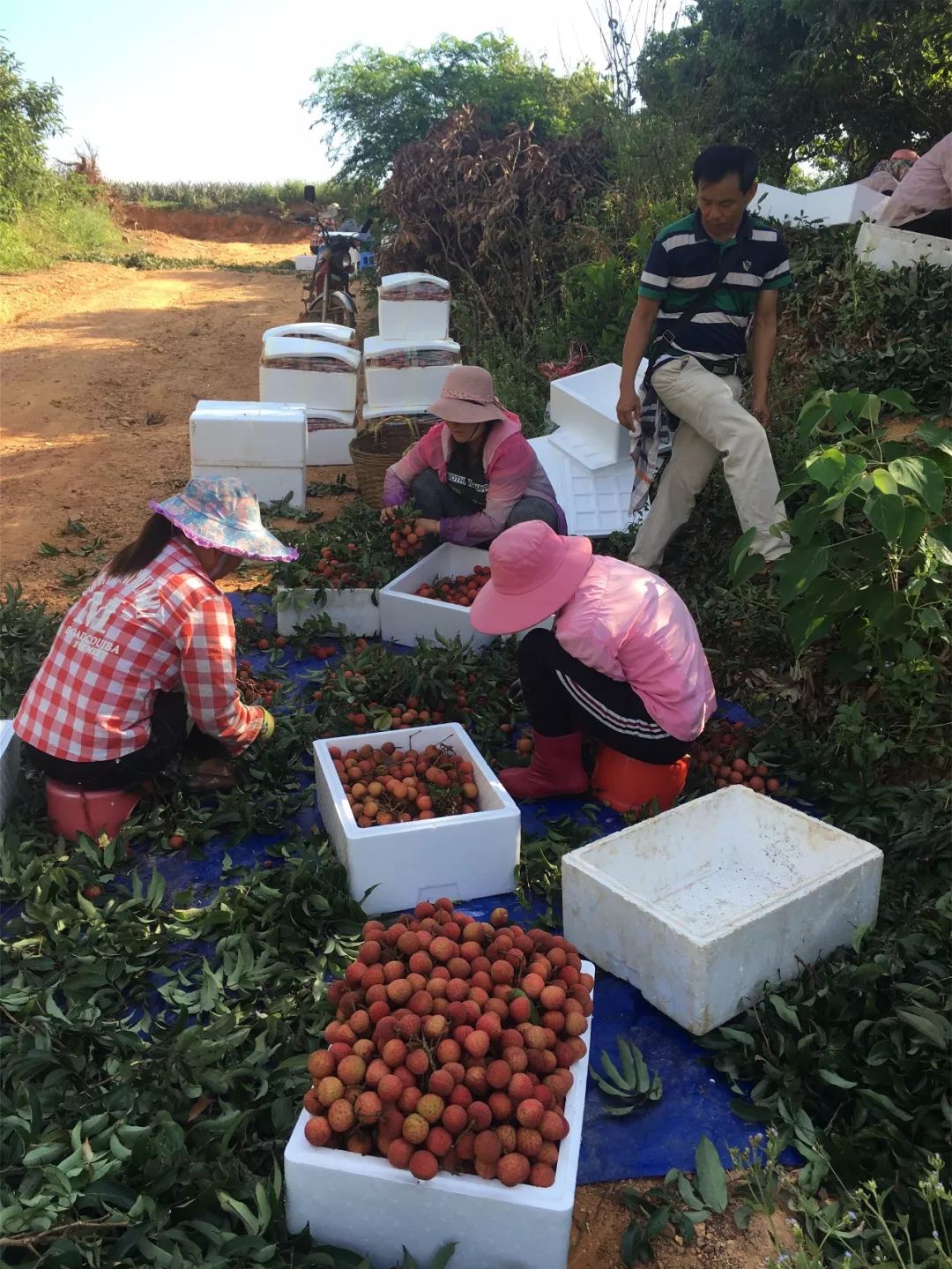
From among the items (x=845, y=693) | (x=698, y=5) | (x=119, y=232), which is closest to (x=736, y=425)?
(x=845, y=693)

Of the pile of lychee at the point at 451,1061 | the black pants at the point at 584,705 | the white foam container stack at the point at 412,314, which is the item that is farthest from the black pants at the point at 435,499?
the white foam container stack at the point at 412,314

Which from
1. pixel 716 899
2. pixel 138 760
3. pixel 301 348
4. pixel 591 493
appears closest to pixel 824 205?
pixel 591 493

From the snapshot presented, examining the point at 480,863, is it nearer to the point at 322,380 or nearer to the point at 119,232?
the point at 322,380

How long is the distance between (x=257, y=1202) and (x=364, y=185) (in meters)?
14.3

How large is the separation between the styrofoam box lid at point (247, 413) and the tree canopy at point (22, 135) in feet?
43.3

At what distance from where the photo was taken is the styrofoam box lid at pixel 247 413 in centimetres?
545

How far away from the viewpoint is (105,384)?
382 inches

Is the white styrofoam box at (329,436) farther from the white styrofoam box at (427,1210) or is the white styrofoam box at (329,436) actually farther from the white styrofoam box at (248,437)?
the white styrofoam box at (427,1210)

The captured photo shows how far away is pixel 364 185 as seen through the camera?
13844 millimetres

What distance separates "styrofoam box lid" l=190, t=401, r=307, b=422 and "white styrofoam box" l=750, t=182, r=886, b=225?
118 inches

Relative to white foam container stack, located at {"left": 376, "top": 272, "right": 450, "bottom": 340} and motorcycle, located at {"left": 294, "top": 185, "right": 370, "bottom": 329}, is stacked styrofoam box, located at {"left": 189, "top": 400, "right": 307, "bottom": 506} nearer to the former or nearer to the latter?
white foam container stack, located at {"left": 376, "top": 272, "right": 450, "bottom": 340}

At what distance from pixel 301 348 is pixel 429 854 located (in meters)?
5.03

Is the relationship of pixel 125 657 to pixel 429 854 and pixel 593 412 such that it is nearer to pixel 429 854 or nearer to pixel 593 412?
pixel 429 854

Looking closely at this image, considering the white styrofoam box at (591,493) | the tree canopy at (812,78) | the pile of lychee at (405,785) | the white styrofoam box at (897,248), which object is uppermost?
the tree canopy at (812,78)
